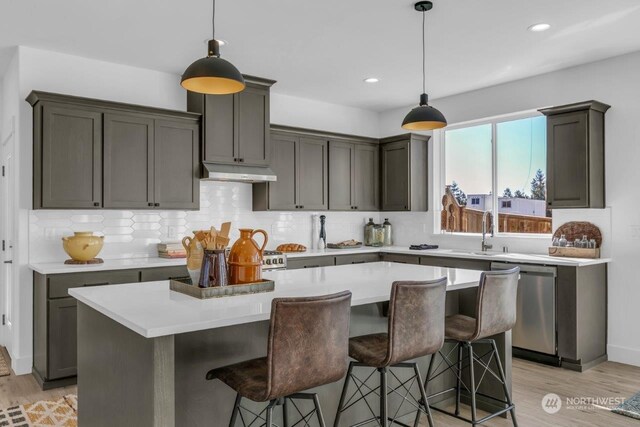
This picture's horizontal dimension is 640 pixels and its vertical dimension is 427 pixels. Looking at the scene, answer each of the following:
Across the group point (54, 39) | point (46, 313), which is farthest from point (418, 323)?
point (54, 39)

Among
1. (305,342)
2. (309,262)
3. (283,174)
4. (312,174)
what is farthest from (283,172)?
(305,342)

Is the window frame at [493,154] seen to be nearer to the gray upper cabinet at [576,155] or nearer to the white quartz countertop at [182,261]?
the white quartz countertop at [182,261]

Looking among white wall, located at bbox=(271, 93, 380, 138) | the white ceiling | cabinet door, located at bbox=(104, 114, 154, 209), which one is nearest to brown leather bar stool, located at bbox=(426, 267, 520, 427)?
the white ceiling

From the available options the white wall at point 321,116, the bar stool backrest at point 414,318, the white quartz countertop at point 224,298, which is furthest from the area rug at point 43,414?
the white wall at point 321,116

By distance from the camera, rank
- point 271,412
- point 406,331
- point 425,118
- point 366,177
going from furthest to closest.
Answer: point 366,177 → point 425,118 → point 406,331 → point 271,412

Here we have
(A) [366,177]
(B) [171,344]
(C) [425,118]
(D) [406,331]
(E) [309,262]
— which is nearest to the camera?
(B) [171,344]

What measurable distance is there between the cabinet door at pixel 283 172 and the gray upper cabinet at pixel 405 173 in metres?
1.38

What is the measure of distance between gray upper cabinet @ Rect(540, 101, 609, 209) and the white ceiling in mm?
535

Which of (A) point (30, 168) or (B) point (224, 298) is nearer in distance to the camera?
(B) point (224, 298)

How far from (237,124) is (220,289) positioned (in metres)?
2.99

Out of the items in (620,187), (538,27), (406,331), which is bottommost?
(406,331)

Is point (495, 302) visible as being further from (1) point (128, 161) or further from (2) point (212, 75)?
A: (1) point (128, 161)

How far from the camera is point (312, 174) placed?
5.82 m

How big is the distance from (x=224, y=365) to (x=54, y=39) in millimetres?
3247
